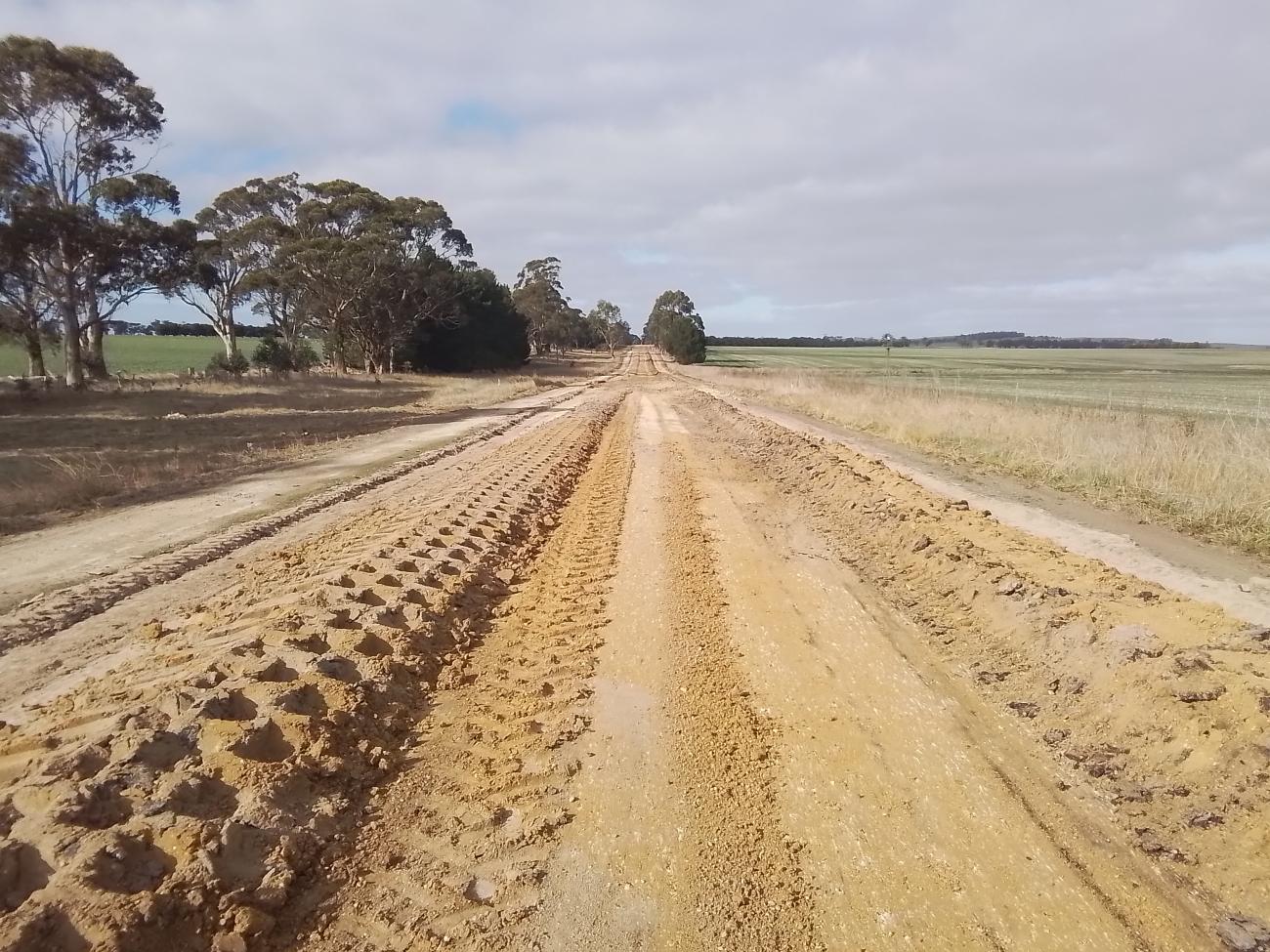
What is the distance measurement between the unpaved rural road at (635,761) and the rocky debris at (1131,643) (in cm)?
3

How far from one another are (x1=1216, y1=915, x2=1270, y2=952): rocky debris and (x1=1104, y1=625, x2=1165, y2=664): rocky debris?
2138mm

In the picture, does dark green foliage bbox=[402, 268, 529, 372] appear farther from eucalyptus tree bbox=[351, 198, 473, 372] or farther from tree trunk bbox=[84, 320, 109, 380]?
tree trunk bbox=[84, 320, 109, 380]

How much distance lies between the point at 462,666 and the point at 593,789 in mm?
1792

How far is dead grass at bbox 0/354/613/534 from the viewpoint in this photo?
11.6 m

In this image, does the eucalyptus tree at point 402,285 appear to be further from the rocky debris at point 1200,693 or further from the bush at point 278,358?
the rocky debris at point 1200,693

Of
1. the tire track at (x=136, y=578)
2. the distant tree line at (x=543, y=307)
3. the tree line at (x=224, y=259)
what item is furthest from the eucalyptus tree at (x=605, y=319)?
the tire track at (x=136, y=578)

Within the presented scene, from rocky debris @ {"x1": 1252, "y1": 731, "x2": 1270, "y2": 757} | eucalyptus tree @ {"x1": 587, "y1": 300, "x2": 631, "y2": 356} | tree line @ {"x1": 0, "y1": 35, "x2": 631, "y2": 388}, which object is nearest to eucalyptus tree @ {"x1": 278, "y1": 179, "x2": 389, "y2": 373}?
tree line @ {"x1": 0, "y1": 35, "x2": 631, "y2": 388}

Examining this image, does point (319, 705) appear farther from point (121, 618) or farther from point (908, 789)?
point (908, 789)

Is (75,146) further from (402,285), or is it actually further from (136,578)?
(136,578)

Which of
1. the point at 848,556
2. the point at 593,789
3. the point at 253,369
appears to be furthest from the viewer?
the point at 253,369

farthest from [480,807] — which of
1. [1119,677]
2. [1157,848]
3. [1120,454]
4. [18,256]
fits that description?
[18,256]

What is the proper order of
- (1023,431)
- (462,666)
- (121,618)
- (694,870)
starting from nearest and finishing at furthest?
(694,870)
(462,666)
(121,618)
(1023,431)

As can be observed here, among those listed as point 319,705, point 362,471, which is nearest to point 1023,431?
point 362,471

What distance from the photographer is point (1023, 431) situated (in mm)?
16328
